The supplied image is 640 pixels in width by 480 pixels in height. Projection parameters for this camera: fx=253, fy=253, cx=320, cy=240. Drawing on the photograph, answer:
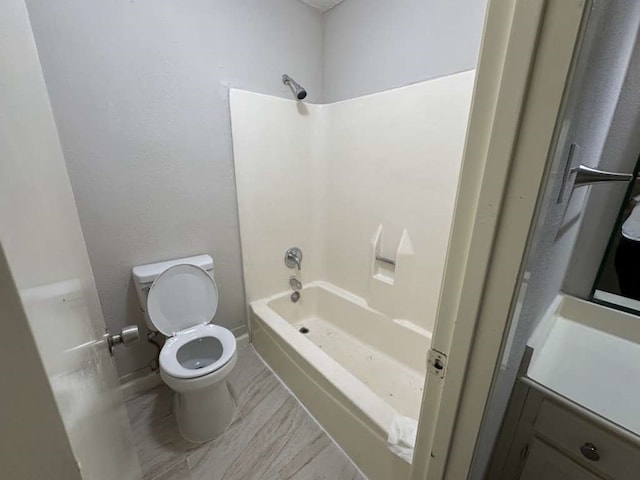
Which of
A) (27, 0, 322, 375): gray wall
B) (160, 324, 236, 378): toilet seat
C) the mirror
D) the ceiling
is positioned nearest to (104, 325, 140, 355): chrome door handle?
(160, 324, 236, 378): toilet seat

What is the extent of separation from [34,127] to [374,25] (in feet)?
6.18

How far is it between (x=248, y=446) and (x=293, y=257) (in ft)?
4.13

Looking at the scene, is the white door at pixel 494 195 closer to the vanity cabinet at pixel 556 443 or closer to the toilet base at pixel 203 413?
the vanity cabinet at pixel 556 443

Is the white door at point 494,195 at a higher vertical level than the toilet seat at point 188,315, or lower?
higher

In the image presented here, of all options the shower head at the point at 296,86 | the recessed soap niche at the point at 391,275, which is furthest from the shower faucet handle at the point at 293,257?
the shower head at the point at 296,86

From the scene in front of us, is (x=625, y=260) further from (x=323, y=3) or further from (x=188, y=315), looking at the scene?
(x=323, y=3)

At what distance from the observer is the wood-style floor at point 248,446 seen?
1213 millimetres

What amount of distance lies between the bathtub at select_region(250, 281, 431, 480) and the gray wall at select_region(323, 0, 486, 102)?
159cm

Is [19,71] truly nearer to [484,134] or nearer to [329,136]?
[484,134]

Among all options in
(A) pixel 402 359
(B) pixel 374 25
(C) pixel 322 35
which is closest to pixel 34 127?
(B) pixel 374 25

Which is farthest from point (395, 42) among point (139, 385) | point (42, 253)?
point (139, 385)

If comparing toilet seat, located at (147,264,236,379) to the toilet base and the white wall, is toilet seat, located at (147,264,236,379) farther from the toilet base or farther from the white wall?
the white wall

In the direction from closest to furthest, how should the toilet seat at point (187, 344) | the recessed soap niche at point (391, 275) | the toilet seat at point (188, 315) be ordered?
the toilet seat at point (187, 344) < the toilet seat at point (188, 315) < the recessed soap niche at point (391, 275)

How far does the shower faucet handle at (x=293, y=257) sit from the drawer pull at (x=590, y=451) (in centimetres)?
179
